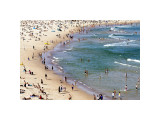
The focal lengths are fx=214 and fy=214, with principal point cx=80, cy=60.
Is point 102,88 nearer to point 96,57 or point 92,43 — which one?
point 96,57

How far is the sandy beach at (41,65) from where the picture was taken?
1256 inches

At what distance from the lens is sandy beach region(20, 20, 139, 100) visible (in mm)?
31891

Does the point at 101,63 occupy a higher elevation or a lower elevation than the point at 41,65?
higher

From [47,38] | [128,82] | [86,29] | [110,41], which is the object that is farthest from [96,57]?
[86,29]

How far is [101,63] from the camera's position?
46250mm

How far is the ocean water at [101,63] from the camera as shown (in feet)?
116

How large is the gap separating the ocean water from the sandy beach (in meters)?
2.32

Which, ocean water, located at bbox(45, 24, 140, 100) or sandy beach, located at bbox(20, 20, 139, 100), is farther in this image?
ocean water, located at bbox(45, 24, 140, 100)

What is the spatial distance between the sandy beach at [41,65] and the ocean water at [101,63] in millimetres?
2322

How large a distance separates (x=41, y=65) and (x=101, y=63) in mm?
12818

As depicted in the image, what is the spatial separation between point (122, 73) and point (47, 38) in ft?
118

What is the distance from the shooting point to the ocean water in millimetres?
35250

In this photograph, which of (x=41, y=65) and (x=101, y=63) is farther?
(x=101, y=63)

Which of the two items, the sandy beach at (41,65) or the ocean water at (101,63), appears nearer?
the sandy beach at (41,65)
